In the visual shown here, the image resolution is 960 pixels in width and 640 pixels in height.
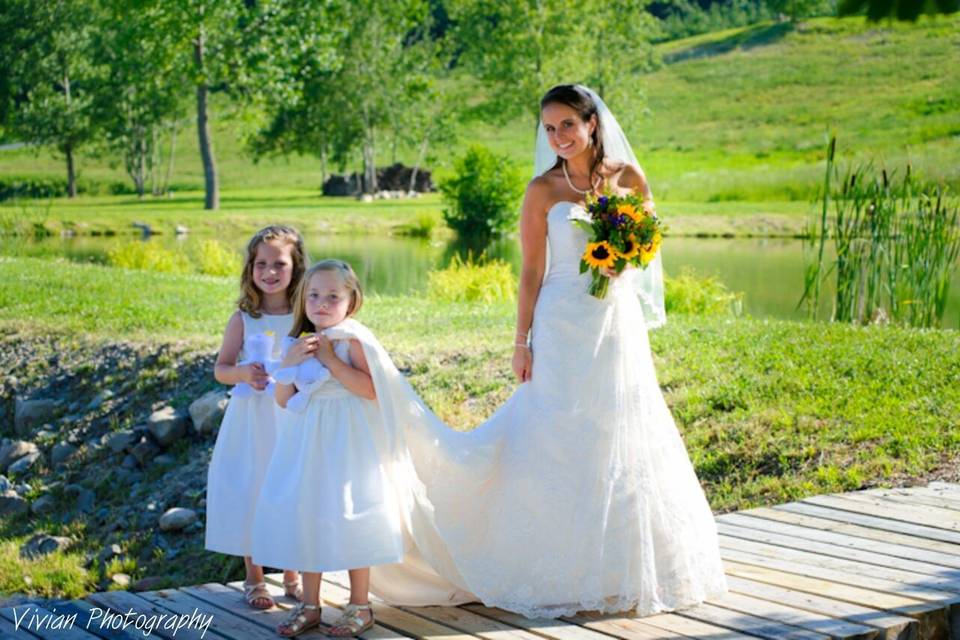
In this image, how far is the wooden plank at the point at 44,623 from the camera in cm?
501

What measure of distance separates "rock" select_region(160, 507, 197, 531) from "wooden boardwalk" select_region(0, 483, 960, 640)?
3.05 m

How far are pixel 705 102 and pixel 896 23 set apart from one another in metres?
63.2

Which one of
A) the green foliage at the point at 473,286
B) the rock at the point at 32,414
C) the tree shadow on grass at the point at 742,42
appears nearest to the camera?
the rock at the point at 32,414

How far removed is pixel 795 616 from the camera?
5.06 metres

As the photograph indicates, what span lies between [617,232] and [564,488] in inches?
42.3

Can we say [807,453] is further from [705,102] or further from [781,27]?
[781,27]

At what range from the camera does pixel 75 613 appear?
5273 millimetres

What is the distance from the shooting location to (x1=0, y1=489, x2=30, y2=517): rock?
31.6ft

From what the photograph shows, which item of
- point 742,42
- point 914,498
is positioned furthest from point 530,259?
point 742,42

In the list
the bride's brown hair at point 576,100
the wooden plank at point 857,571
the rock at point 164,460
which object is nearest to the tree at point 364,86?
the rock at point 164,460

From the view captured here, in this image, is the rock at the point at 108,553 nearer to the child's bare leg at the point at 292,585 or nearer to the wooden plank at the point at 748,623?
the child's bare leg at the point at 292,585

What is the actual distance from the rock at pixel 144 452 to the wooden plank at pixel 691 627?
575 centimetres

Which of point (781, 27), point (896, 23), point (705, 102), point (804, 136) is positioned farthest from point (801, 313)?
point (781, 27)

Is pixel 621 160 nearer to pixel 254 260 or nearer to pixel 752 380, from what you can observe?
pixel 254 260
